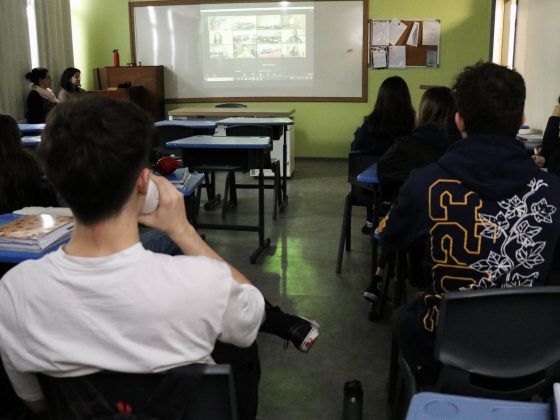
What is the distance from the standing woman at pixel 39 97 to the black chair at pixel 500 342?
6421 mm

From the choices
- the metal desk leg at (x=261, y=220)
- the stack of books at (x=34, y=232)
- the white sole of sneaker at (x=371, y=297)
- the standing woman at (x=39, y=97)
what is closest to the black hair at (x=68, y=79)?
the standing woman at (x=39, y=97)

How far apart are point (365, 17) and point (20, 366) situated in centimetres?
737

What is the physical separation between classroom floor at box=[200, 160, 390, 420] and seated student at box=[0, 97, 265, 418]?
1.33 metres

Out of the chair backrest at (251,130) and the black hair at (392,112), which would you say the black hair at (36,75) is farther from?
the black hair at (392,112)

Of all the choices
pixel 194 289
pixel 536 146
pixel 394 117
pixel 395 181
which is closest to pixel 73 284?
pixel 194 289

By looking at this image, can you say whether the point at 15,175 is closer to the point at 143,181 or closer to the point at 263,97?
the point at 143,181

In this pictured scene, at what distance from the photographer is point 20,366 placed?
101cm

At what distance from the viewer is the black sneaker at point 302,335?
1.82m

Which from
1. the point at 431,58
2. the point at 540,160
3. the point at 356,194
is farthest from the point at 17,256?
the point at 431,58

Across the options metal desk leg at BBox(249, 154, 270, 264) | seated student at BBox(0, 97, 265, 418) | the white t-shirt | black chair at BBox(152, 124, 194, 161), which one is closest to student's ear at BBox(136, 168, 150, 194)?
seated student at BBox(0, 97, 265, 418)

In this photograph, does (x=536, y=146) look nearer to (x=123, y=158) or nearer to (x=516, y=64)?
(x=516, y=64)

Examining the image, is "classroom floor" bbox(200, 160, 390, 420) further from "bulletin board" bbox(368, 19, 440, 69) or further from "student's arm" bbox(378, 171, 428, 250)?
"bulletin board" bbox(368, 19, 440, 69)

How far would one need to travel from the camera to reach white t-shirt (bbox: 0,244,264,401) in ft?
3.07

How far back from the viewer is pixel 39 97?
6973 millimetres
